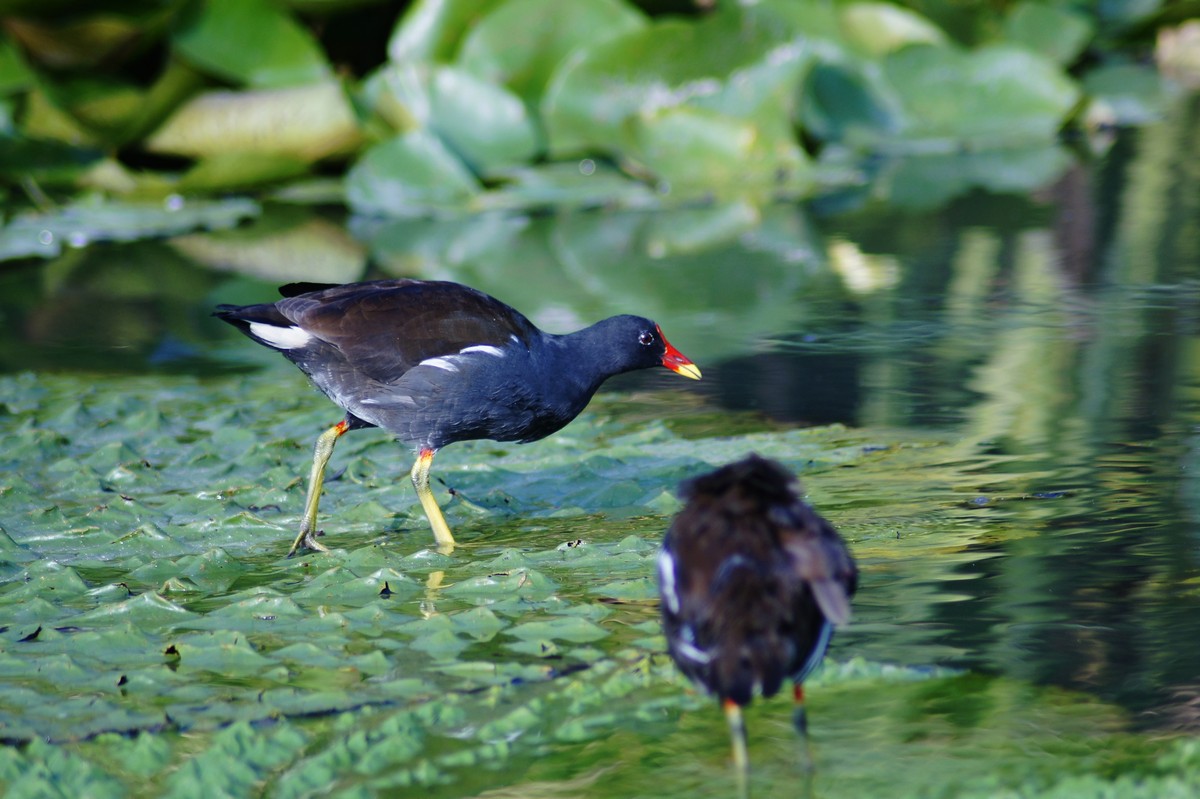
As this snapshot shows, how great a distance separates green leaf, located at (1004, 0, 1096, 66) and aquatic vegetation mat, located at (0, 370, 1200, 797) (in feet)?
27.7

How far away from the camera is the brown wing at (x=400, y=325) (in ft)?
13.8

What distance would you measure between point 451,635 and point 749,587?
1.01m

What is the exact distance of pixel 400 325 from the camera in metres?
4.25

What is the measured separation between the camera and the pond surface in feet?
9.50

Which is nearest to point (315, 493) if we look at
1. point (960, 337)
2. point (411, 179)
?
point (960, 337)

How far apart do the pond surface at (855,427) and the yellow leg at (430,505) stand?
0.08 m

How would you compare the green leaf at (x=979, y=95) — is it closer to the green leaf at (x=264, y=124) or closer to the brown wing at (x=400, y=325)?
the green leaf at (x=264, y=124)

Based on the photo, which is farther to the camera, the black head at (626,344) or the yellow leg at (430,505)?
the black head at (626,344)

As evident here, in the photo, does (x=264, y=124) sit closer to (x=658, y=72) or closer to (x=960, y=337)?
(x=658, y=72)

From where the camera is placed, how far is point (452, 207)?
9273mm

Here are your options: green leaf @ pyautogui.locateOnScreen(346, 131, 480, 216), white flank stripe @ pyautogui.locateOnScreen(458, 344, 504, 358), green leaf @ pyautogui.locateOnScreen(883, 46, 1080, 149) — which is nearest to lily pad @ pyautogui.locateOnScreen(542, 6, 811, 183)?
green leaf @ pyautogui.locateOnScreen(346, 131, 480, 216)

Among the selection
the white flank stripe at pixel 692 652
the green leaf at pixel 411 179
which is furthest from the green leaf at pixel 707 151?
the white flank stripe at pixel 692 652

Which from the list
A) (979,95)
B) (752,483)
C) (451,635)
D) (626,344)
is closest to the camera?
(752,483)

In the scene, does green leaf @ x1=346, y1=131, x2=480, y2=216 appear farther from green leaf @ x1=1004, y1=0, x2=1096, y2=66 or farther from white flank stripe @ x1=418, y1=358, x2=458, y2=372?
green leaf @ x1=1004, y1=0, x2=1096, y2=66
